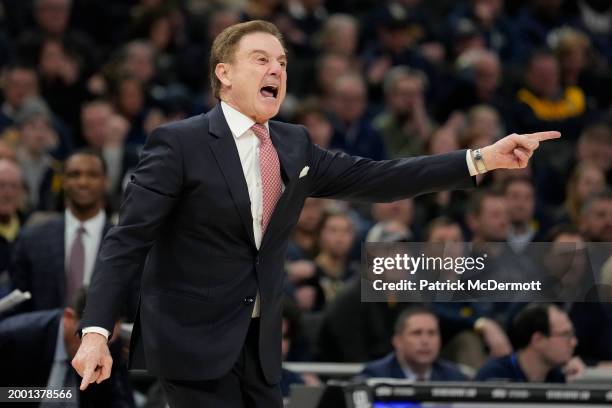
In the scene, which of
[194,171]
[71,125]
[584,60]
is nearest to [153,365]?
[194,171]

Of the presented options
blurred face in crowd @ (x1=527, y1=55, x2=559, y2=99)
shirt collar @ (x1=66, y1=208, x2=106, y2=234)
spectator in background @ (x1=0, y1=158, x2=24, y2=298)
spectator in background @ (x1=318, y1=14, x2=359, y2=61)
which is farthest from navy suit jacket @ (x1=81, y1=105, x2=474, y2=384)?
blurred face in crowd @ (x1=527, y1=55, x2=559, y2=99)

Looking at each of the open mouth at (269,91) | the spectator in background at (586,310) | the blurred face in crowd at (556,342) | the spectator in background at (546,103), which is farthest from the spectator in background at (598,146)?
the open mouth at (269,91)

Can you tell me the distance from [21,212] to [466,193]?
131 inches

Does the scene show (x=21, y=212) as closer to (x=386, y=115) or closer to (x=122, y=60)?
(x=122, y=60)

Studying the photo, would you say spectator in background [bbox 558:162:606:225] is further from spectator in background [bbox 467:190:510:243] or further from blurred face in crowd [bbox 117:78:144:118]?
blurred face in crowd [bbox 117:78:144:118]

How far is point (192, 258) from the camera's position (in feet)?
11.8

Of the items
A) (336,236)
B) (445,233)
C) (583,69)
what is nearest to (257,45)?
(445,233)

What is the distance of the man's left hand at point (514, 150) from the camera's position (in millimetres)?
3721

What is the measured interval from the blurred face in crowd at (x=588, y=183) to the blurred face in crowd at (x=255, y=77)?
5565 mm

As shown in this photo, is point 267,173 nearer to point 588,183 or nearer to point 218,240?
point 218,240

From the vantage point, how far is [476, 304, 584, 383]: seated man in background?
5348 millimetres

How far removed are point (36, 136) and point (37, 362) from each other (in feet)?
12.7

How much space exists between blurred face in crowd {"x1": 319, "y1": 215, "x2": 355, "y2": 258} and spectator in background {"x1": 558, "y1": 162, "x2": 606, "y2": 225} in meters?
2.00

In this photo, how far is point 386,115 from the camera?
10078mm
